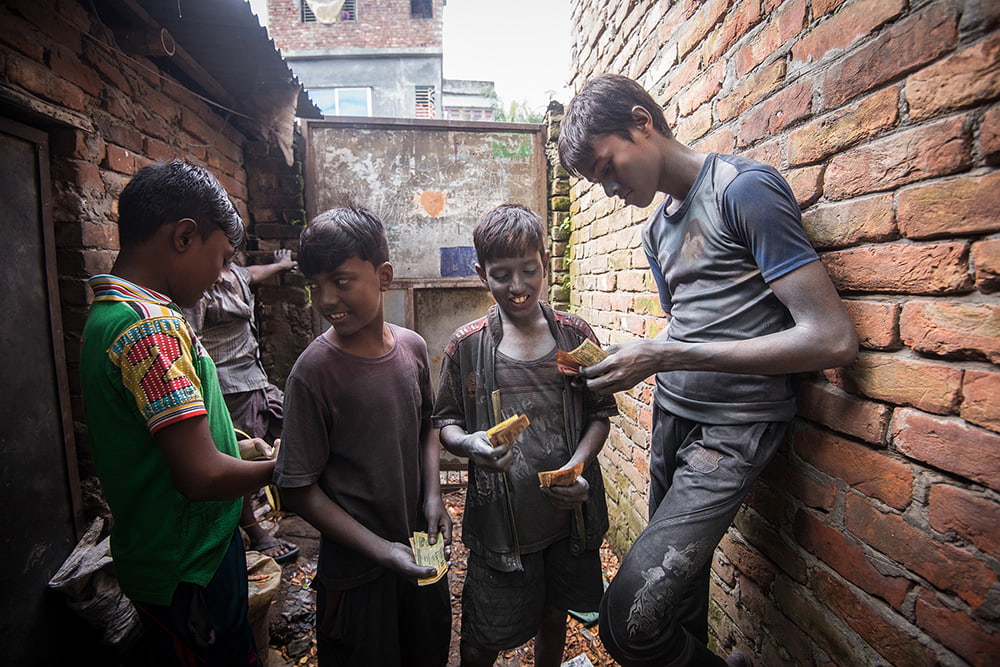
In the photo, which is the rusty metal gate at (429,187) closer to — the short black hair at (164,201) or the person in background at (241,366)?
the person in background at (241,366)

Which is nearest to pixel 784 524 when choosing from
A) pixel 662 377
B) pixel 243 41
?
pixel 662 377

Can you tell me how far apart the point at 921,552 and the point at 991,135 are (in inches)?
35.3

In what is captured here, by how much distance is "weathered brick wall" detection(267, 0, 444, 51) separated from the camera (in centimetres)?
1488

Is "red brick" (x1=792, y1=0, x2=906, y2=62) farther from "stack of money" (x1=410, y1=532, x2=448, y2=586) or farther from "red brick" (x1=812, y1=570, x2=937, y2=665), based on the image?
"stack of money" (x1=410, y1=532, x2=448, y2=586)

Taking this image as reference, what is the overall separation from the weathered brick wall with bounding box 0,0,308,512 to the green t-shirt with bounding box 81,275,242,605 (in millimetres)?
1117

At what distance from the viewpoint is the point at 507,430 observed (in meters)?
1.36

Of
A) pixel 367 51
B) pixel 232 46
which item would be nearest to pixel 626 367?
pixel 232 46

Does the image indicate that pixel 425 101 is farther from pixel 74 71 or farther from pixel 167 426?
pixel 167 426

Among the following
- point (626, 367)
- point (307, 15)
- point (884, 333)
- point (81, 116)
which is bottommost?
point (626, 367)

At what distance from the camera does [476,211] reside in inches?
161

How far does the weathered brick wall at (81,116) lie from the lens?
5.81ft

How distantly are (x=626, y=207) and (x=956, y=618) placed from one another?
2.12 meters

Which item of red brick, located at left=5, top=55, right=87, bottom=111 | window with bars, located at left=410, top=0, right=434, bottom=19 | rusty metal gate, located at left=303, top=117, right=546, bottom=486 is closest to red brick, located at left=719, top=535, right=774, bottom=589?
rusty metal gate, located at left=303, top=117, right=546, bottom=486

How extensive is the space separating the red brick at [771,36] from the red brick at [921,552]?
1.35 m
